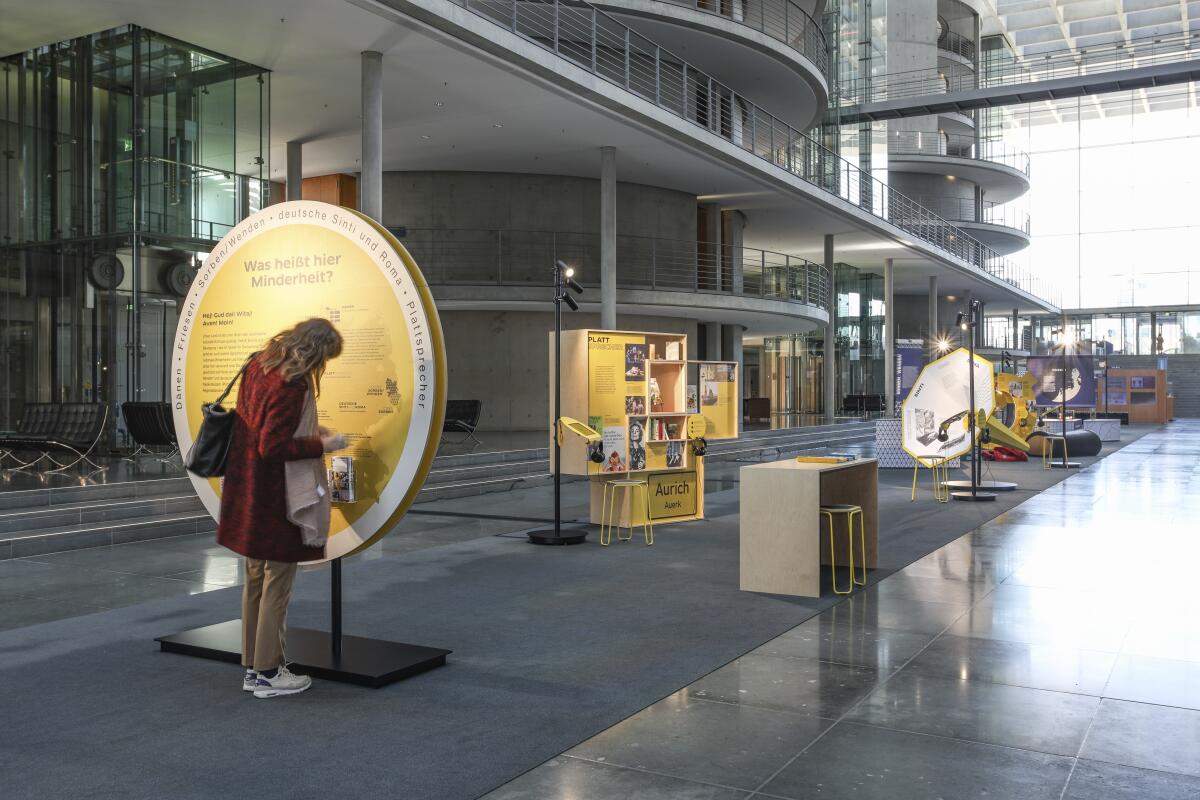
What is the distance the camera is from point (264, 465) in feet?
14.6

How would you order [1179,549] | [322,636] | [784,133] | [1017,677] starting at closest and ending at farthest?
[1017,677] → [322,636] → [1179,549] → [784,133]

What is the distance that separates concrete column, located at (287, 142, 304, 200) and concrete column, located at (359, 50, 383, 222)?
5073mm

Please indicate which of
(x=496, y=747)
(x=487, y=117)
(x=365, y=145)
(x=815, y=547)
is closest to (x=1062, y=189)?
(x=487, y=117)

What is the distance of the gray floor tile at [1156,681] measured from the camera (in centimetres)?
446

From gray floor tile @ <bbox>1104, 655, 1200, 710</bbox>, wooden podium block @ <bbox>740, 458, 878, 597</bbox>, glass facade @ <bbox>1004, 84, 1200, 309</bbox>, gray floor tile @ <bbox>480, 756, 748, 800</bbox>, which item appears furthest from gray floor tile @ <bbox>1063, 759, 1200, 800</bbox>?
glass facade @ <bbox>1004, 84, 1200, 309</bbox>

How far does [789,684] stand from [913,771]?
1.11 meters

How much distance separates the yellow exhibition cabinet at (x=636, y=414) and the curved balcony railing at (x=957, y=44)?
3532 centimetres

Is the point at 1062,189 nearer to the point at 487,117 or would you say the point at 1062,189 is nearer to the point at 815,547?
the point at 487,117

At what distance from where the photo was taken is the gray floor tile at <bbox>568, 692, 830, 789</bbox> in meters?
3.64

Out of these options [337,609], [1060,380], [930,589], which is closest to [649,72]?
[1060,380]

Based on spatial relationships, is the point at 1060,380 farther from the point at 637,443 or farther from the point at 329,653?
the point at 329,653

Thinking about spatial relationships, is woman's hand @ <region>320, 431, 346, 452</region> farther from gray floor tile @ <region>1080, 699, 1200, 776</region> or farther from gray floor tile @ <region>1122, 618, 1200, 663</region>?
gray floor tile @ <region>1122, 618, 1200, 663</region>

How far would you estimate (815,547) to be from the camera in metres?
6.71

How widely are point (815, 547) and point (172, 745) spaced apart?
4168 mm
